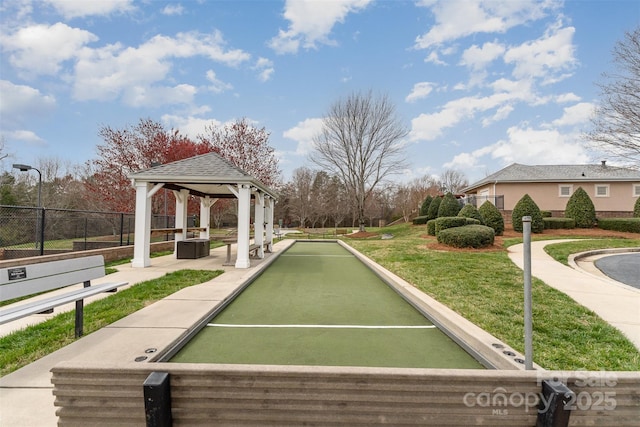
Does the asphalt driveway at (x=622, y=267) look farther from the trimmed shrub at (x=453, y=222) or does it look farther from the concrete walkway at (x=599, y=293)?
the trimmed shrub at (x=453, y=222)

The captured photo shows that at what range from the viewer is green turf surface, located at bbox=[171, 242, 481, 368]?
2.99m

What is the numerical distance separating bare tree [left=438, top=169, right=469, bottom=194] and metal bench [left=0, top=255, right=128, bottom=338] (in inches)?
2166

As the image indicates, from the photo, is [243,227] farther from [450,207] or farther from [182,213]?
[450,207]

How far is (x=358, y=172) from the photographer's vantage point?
78.0ft

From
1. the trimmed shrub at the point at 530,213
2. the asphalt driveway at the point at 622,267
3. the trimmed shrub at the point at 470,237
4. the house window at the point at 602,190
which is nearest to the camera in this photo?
the asphalt driveway at the point at 622,267

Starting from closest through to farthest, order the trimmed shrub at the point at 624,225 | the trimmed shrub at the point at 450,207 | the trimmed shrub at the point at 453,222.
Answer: the trimmed shrub at the point at 453,222 → the trimmed shrub at the point at 624,225 → the trimmed shrub at the point at 450,207

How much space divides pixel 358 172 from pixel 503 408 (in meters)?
22.6

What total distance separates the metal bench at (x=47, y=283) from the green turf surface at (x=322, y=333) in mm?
1407

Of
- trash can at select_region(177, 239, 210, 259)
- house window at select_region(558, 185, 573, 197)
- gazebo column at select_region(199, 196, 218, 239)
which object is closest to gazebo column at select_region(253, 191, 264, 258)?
trash can at select_region(177, 239, 210, 259)

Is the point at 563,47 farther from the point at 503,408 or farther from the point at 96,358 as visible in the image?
the point at 96,358

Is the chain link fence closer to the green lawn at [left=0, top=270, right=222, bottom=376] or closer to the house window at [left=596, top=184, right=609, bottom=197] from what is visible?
the green lawn at [left=0, top=270, right=222, bottom=376]

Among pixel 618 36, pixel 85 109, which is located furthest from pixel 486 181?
pixel 85 109

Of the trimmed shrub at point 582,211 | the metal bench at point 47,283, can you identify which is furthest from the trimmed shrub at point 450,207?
the metal bench at point 47,283

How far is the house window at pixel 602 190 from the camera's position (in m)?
21.6
